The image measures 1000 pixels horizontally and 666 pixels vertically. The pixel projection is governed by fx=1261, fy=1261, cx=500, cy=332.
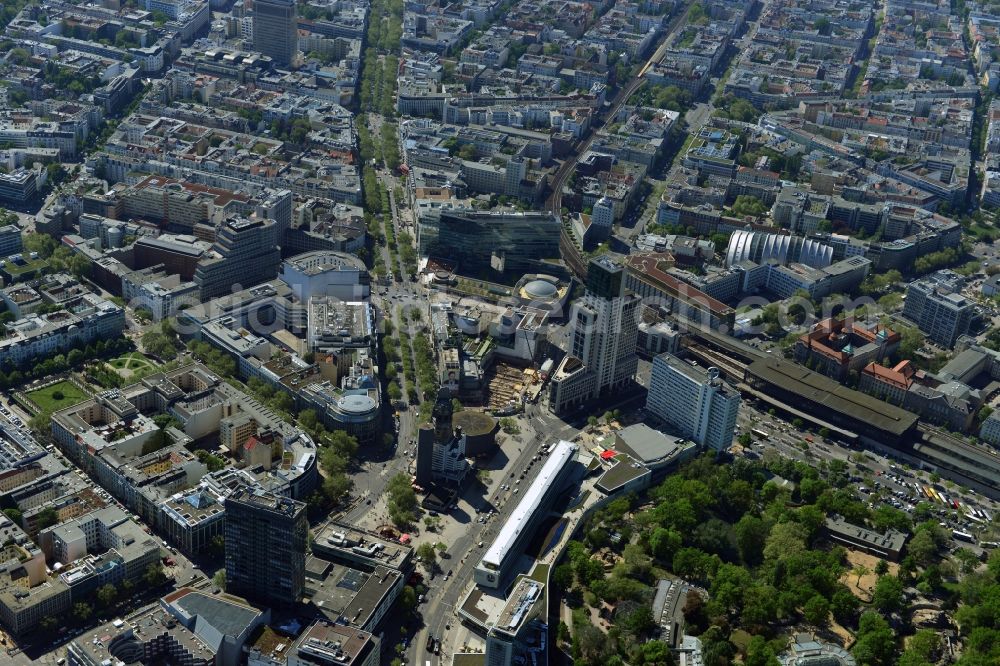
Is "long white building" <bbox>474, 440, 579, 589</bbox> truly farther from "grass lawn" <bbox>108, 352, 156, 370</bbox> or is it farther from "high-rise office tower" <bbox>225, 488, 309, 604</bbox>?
"grass lawn" <bbox>108, 352, 156, 370</bbox>

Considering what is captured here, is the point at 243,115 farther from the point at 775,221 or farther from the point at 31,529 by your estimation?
the point at 31,529

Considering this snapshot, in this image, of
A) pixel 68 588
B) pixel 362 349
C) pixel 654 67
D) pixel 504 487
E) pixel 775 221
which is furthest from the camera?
pixel 654 67

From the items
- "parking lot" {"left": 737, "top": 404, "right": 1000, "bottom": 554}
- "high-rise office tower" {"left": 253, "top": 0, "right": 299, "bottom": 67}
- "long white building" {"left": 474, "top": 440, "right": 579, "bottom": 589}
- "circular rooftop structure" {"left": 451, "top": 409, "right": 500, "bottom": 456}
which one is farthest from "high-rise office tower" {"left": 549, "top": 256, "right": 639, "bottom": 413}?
"high-rise office tower" {"left": 253, "top": 0, "right": 299, "bottom": 67}

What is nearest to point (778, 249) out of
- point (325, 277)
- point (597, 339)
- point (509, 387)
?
point (597, 339)

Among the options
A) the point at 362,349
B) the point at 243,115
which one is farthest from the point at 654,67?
the point at 362,349

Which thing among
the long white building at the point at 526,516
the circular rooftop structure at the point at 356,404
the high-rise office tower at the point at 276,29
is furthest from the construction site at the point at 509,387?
the high-rise office tower at the point at 276,29

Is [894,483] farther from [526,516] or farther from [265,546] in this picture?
[265,546]
